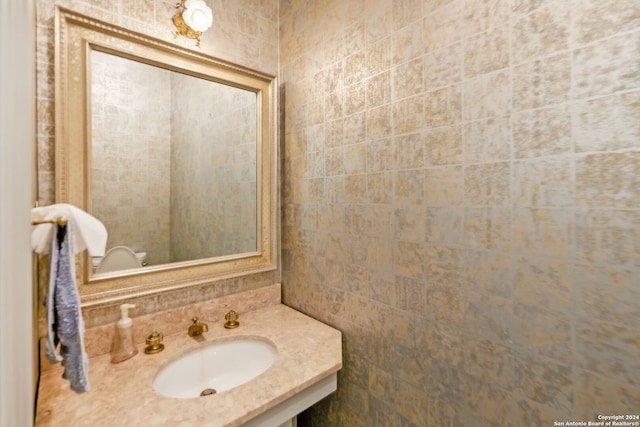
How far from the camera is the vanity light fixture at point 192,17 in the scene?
3.53ft

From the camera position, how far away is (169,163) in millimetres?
1113

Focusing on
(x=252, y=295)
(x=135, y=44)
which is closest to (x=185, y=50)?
(x=135, y=44)

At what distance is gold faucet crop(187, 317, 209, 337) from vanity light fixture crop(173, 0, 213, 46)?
3.85 feet

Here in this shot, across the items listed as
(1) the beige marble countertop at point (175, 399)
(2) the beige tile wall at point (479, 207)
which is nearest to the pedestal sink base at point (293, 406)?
(1) the beige marble countertop at point (175, 399)

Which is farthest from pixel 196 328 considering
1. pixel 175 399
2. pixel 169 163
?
pixel 169 163

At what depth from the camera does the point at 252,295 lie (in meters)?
1.34

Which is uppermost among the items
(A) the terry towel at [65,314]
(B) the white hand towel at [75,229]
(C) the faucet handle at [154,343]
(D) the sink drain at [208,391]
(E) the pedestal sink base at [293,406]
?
(B) the white hand towel at [75,229]

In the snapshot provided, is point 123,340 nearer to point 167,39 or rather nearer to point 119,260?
point 119,260

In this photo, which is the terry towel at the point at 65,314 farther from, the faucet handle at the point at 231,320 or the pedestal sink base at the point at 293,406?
the faucet handle at the point at 231,320

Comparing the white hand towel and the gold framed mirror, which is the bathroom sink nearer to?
the gold framed mirror

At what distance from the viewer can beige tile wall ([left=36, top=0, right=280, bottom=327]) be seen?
2.80 feet

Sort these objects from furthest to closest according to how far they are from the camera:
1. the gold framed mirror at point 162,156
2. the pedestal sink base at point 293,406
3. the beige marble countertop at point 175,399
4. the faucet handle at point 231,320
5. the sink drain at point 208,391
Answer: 1. the faucet handle at point 231,320
2. the sink drain at point 208,391
3. the gold framed mirror at point 162,156
4. the pedestal sink base at point 293,406
5. the beige marble countertop at point 175,399

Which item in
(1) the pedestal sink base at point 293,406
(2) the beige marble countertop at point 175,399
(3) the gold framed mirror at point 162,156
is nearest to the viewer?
(2) the beige marble countertop at point 175,399

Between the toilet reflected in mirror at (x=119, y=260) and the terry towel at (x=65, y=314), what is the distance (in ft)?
1.77
